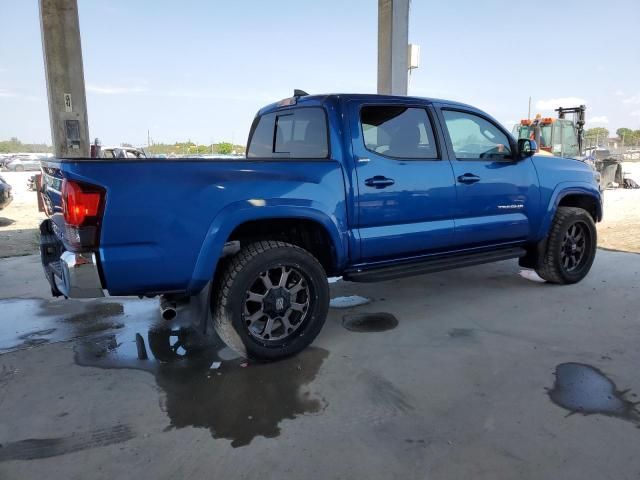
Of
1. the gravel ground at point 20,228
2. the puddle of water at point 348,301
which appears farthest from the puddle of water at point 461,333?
the gravel ground at point 20,228

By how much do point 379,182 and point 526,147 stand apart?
1.77 m

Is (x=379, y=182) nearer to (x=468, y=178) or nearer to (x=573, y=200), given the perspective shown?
(x=468, y=178)

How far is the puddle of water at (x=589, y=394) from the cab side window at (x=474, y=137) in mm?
1917

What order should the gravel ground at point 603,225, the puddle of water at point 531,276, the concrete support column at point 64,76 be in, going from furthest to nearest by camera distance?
1. the gravel ground at point 603,225
2. the concrete support column at point 64,76
3. the puddle of water at point 531,276

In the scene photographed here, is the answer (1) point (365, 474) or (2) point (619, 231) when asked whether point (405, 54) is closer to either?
(2) point (619, 231)

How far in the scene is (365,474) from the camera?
218 centimetres

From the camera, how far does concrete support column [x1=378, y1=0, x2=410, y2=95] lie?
9242 millimetres

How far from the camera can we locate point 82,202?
2682 mm

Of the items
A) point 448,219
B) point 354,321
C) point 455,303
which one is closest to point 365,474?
point 354,321

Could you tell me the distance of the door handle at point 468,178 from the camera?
4.10 metres

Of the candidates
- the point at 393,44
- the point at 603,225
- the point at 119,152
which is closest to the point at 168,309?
Answer: the point at 393,44

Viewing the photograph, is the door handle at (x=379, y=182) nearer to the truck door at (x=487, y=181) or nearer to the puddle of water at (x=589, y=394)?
the truck door at (x=487, y=181)

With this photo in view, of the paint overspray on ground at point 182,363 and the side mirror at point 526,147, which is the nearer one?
the paint overspray on ground at point 182,363

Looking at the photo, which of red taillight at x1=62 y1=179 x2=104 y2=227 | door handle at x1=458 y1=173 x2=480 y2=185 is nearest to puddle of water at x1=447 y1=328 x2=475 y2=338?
door handle at x1=458 y1=173 x2=480 y2=185
